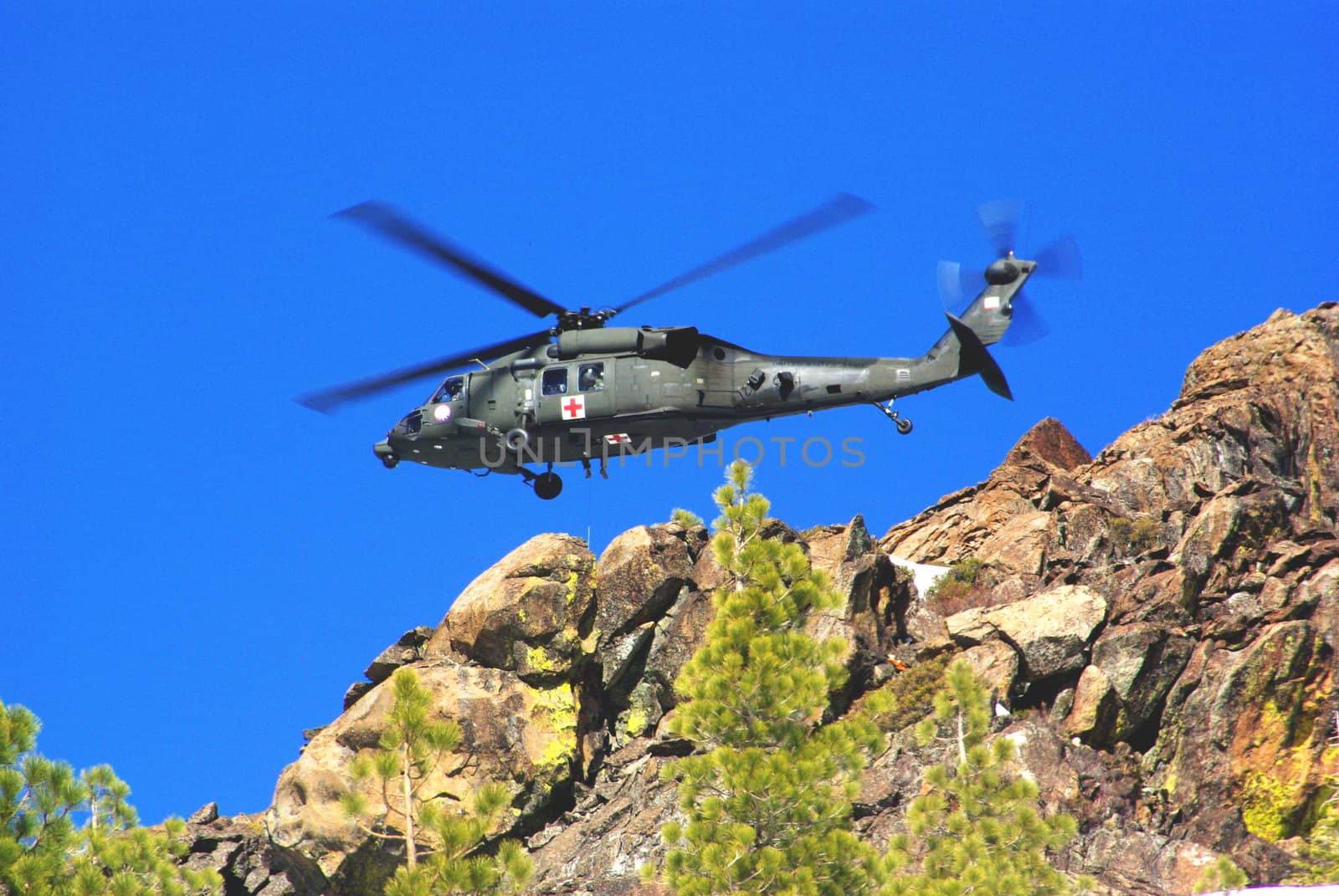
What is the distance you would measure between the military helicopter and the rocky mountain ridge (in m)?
2.58

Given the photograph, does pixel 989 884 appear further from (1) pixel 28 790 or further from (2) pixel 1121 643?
(1) pixel 28 790

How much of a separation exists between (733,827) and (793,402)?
34.7 feet

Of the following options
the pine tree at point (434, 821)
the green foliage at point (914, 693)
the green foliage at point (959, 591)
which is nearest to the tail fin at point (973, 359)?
the green foliage at point (914, 693)

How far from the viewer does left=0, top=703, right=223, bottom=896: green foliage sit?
1742cm

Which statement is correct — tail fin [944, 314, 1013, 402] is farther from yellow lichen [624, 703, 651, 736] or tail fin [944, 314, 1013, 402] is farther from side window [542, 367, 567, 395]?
yellow lichen [624, 703, 651, 736]

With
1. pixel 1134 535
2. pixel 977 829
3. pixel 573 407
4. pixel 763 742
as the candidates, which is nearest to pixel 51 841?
pixel 763 742

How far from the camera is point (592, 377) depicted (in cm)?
3034

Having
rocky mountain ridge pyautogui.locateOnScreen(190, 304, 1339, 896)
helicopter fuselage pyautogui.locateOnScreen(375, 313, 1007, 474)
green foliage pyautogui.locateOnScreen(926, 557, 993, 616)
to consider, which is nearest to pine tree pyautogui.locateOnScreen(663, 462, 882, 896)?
rocky mountain ridge pyautogui.locateOnScreen(190, 304, 1339, 896)

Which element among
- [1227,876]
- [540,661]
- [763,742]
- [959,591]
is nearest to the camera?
[1227,876]

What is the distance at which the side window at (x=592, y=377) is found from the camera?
30.3 meters

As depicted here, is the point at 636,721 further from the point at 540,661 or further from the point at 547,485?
the point at 547,485

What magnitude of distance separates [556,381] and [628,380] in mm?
1534

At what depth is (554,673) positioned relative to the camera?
30.9 metres

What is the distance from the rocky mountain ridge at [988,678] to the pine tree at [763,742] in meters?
3.33
